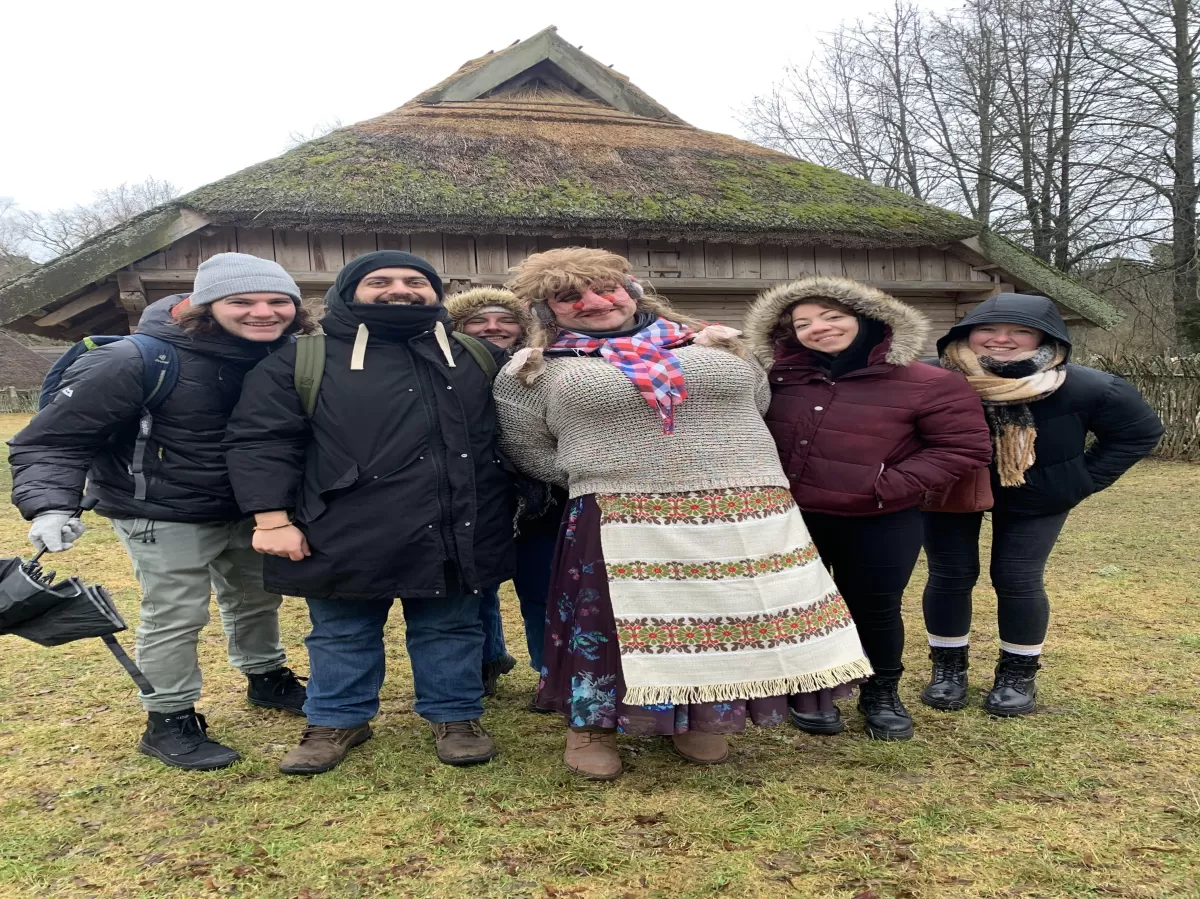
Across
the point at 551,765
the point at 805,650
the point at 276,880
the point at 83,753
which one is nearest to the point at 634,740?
the point at 551,765

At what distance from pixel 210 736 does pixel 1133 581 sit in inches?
193

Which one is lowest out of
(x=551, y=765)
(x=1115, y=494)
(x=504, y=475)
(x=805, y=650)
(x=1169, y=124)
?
(x=1115, y=494)

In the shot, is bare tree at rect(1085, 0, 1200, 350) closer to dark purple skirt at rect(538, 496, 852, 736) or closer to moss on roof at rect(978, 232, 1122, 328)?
moss on roof at rect(978, 232, 1122, 328)

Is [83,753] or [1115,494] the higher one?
[83,753]

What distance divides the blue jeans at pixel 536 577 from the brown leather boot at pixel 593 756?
0.40m

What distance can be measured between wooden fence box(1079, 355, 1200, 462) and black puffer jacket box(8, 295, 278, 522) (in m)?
10.9

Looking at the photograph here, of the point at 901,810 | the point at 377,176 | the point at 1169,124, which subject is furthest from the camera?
the point at 1169,124

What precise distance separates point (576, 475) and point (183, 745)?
1.52 metres

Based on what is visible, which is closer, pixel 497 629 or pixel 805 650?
pixel 805 650

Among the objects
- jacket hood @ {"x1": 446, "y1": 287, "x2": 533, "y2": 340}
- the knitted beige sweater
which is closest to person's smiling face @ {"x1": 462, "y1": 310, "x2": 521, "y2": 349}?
jacket hood @ {"x1": 446, "y1": 287, "x2": 533, "y2": 340}

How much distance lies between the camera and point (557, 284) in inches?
98.9

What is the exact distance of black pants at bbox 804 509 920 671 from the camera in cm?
270

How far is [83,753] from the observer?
2793 millimetres

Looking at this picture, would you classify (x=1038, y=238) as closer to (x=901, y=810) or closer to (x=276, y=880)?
(x=901, y=810)
